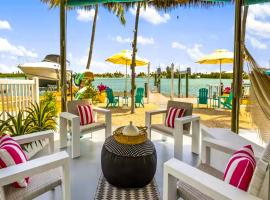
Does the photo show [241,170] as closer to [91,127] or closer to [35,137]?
[35,137]

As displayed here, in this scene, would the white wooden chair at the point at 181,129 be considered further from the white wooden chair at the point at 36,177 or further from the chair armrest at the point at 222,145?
the white wooden chair at the point at 36,177

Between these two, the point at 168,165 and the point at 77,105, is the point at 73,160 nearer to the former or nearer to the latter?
the point at 77,105

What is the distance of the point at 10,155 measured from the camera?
1710mm

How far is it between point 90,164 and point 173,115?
1447mm

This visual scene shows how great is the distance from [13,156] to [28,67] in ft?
36.8

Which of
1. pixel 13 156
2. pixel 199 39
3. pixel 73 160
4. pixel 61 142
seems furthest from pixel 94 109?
pixel 199 39

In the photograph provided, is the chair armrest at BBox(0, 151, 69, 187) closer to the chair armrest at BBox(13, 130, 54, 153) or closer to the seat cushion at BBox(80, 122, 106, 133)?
the chair armrest at BBox(13, 130, 54, 153)

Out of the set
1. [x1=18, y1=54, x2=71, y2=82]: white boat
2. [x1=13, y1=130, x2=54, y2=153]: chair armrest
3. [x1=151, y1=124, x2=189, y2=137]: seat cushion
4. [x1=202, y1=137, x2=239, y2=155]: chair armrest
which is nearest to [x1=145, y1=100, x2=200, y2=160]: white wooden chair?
[x1=151, y1=124, x2=189, y2=137]: seat cushion

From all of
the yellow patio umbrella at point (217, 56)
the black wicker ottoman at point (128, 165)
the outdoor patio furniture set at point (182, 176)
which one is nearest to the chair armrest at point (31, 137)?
the outdoor patio furniture set at point (182, 176)

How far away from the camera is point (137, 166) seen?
244cm

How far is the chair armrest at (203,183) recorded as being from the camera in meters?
1.30

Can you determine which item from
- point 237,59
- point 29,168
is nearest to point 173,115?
point 237,59

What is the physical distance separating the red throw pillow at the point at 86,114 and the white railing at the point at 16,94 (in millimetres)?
1066

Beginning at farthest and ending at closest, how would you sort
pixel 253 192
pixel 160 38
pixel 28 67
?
pixel 160 38
pixel 28 67
pixel 253 192
